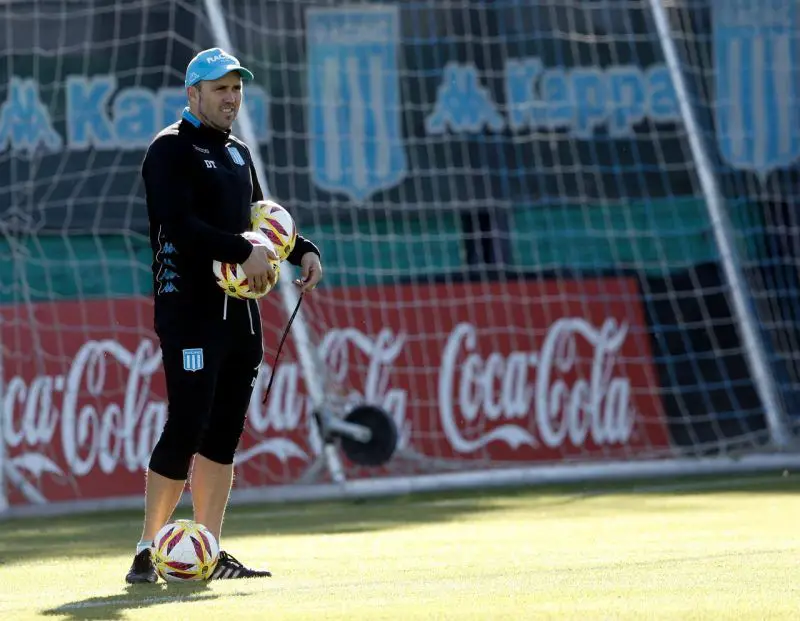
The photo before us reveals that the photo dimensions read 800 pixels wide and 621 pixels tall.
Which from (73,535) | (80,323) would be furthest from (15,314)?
(73,535)

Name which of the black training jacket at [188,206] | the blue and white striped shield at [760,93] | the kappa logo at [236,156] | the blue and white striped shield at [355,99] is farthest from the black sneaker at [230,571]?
the blue and white striped shield at [760,93]

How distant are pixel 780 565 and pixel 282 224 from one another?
1789 millimetres

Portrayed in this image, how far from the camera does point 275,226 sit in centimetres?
532

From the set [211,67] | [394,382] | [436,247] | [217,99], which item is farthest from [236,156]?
[436,247]

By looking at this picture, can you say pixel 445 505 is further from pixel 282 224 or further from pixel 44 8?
pixel 44 8

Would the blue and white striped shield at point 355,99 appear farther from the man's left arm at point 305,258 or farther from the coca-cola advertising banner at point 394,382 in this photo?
the man's left arm at point 305,258

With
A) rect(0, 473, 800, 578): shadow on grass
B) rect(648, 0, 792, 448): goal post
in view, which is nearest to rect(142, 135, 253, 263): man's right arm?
rect(0, 473, 800, 578): shadow on grass

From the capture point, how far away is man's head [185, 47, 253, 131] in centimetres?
520

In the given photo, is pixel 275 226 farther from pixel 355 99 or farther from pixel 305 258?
pixel 355 99

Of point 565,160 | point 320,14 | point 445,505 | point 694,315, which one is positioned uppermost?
point 320,14

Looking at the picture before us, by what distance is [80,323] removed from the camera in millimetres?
9453

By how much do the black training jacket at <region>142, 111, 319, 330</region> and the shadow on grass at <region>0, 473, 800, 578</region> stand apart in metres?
1.68

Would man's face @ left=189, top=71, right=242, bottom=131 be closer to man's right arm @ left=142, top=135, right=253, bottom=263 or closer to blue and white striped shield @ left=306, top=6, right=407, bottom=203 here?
man's right arm @ left=142, top=135, right=253, bottom=263

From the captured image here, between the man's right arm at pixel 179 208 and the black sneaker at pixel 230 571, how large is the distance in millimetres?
909
